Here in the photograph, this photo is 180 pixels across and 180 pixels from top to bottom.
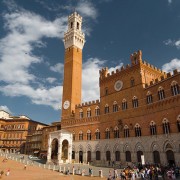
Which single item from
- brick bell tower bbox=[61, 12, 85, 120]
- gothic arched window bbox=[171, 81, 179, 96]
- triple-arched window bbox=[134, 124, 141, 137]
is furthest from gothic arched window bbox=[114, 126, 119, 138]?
brick bell tower bbox=[61, 12, 85, 120]

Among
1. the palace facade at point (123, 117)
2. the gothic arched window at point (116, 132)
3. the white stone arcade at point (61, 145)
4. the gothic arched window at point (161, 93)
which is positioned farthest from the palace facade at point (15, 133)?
the gothic arched window at point (161, 93)

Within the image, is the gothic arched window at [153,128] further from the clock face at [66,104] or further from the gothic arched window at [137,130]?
the clock face at [66,104]

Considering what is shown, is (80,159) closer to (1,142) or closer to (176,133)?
(176,133)

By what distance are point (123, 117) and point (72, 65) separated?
71.9ft

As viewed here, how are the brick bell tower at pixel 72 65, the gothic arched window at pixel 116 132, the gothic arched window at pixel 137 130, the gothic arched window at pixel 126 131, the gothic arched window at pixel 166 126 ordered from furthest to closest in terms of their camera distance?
the brick bell tower at pixel 72 65 → the gothic arched window at pixel 116 132 → the gothic arched window at pixel 126 131 → the gothic arched window at pixel 137 130 → the gothic arched window at pixel 166 126

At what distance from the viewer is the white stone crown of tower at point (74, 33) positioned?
54.8 metres

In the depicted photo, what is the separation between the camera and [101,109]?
4166 cm

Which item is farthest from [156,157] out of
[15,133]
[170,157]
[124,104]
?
[15,133]

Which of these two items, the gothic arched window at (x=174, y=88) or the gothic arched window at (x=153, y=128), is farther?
the gothic arched window at (x=153, y=128)

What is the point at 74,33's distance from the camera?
179 feet

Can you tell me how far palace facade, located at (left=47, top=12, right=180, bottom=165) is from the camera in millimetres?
28280

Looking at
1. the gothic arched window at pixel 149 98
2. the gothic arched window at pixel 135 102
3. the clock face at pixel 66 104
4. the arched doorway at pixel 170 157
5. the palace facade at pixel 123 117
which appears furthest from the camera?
the clock face at pixel 66 104

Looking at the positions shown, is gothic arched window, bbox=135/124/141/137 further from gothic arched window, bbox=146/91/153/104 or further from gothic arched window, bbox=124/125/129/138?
gothic arched window, bbox=146/91/153/104

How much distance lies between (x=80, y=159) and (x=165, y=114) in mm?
22567
